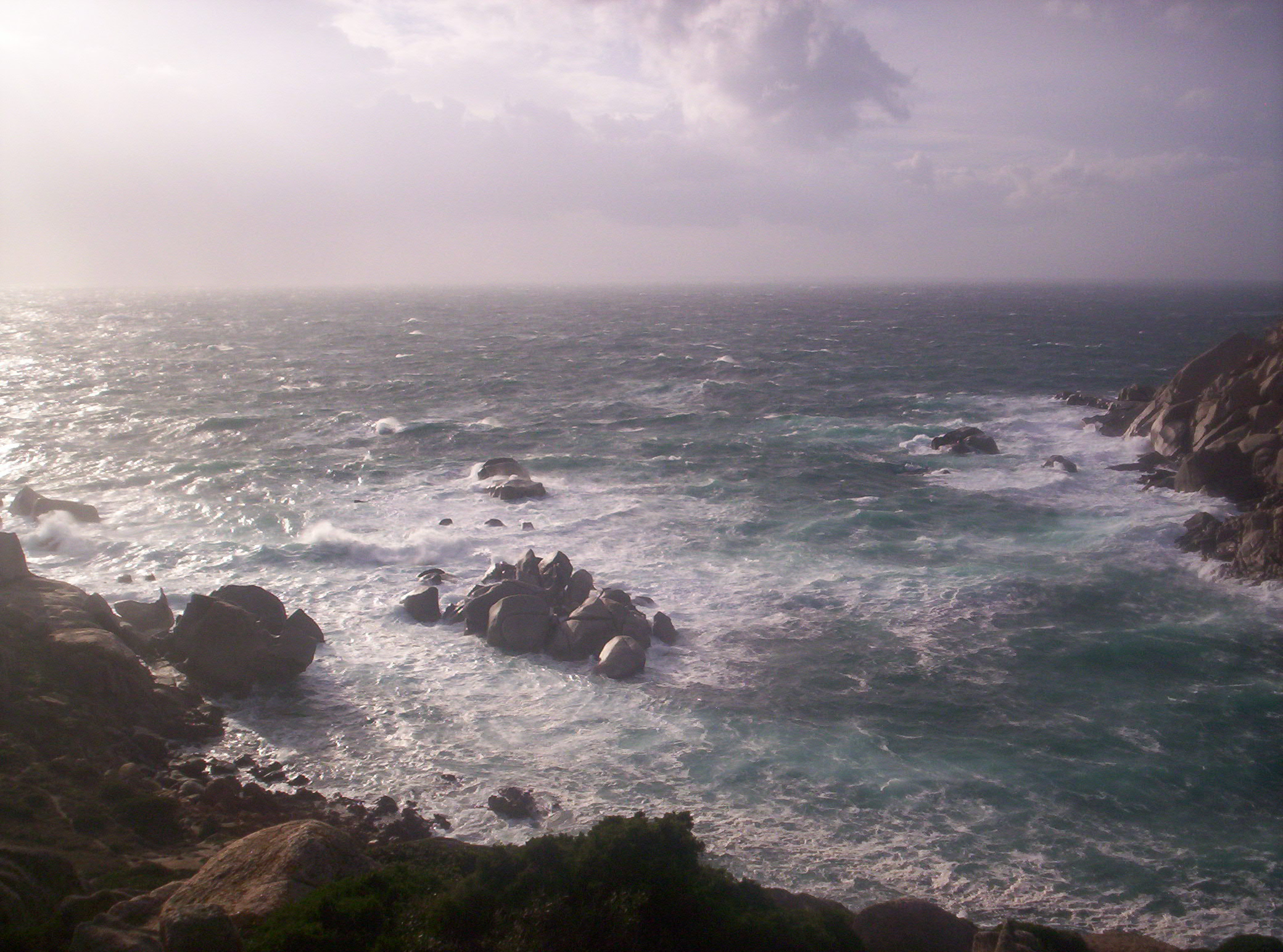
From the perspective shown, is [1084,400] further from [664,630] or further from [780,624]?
[664,630]

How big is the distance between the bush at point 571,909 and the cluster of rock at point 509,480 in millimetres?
31046

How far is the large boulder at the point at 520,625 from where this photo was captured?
30000 millimetres

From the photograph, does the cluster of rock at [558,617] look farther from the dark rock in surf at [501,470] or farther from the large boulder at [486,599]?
the dark rock in surf at [501,470]

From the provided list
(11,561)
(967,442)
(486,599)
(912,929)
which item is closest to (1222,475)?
(967,442)

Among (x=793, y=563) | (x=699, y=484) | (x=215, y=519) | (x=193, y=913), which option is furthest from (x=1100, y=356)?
(x=193, y=913)

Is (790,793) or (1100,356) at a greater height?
(1100,356)

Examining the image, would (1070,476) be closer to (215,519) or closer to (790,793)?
(790,793)

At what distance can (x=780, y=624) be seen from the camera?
31.2m

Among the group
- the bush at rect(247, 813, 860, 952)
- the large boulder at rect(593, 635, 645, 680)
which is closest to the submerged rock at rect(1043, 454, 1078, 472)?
the large boulder at rect(593, 635, 645, 680)

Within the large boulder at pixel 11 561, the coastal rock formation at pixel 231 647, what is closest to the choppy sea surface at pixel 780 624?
the coastal rock formation at pixel 231 647

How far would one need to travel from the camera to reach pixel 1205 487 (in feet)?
142

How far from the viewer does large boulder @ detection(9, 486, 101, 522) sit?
40250 millimetres

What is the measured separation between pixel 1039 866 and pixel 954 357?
88.9 m

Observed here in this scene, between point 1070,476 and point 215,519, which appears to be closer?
point 215,519
